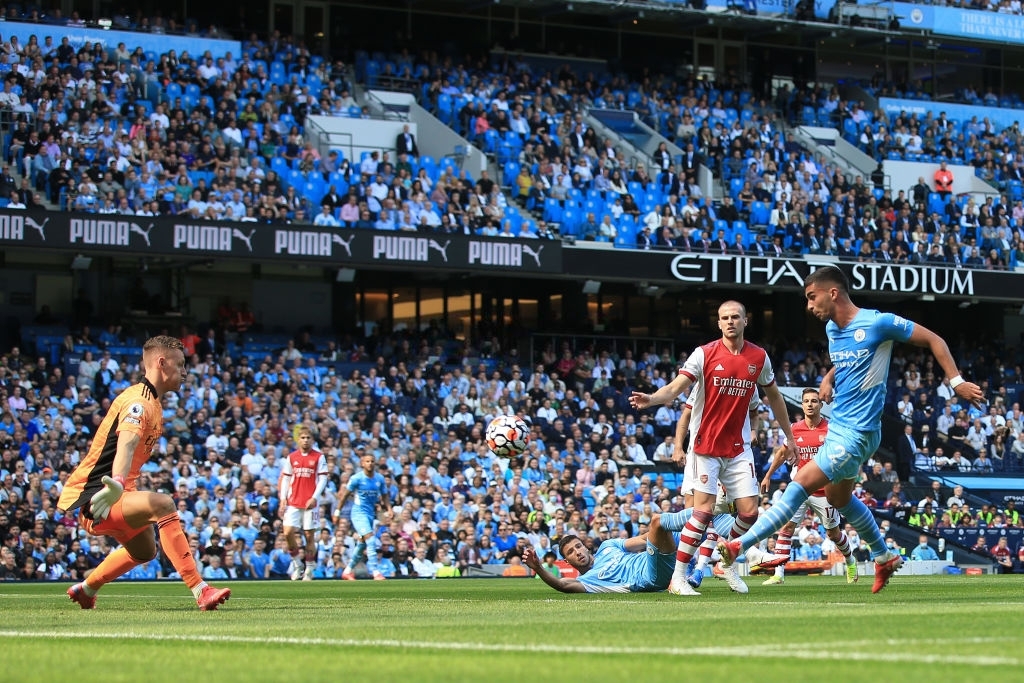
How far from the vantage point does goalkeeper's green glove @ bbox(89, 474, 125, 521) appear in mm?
10453

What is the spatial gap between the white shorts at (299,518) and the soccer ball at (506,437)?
5.01 metres

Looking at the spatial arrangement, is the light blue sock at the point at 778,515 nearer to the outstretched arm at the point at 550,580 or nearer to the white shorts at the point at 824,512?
the outstretched arm at the point at 550,580

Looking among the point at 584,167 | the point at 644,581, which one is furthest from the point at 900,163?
the point at 644,581

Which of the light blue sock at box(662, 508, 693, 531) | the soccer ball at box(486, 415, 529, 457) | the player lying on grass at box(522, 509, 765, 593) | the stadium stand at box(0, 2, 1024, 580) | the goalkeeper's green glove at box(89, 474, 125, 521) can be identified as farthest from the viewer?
the stadium stand at box(0, 2, 1024, 580)

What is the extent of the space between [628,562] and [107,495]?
203 inches

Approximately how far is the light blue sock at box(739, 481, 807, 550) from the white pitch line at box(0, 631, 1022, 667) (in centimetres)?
443

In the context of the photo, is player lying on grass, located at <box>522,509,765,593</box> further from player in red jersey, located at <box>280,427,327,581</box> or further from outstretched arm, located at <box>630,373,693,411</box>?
player in red jersey, located at <box>280,427,327,581</box>

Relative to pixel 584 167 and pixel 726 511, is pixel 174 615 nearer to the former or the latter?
pixel 726 511

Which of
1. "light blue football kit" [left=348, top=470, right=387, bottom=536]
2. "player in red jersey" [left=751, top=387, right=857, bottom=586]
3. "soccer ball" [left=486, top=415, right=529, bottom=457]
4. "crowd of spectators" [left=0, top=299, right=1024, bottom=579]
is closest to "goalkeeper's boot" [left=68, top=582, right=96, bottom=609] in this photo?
"soccer ball" [left=486, top=415, right=529, bottom=457]

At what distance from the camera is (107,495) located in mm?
10492

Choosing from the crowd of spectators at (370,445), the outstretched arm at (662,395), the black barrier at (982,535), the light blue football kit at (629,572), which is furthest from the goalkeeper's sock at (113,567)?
the black barrier at (982,535)

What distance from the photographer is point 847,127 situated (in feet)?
152

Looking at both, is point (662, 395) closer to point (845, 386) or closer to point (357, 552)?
point (845, 386)

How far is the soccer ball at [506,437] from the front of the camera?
749 inches
